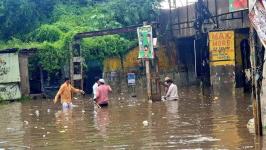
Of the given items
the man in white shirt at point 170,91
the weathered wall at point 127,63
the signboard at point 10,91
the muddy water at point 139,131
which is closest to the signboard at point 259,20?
the muddy water at point 139,131

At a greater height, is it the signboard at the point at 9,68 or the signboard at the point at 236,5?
the signboard at the point at 236,5

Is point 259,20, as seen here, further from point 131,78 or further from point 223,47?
point 131,78

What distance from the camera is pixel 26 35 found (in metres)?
35.4

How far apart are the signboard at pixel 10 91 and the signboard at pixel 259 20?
23.3 meters

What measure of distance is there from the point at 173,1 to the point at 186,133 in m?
26.4

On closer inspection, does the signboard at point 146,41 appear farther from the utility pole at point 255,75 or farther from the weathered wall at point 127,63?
the weathered wall at point 127,63

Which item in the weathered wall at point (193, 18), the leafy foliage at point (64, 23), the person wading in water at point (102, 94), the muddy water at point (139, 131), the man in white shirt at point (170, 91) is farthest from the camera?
the leafy foliage at point (64, 23)

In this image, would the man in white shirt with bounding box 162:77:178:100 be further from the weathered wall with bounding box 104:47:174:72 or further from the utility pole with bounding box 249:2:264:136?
the weathered wall with bounding box 104:47:174:72

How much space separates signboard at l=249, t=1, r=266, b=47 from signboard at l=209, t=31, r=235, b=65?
17507 mm

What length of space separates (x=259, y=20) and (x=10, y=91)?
23.5 m

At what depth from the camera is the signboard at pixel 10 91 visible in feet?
97.8

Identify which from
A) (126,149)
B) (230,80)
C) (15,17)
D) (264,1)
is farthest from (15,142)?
(15,17)

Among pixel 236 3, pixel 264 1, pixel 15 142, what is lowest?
pixel 15 142

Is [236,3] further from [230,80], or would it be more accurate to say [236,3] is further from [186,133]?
[186,133]
